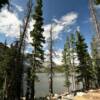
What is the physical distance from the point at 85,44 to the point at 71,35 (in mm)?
5897

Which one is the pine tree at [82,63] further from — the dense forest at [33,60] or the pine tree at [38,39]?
the pine tree at [38,39]

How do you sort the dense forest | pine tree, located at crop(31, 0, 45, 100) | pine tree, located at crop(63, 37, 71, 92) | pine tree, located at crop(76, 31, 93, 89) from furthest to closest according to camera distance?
pine tree, located at crop(63, 37, 71, 92) → pine tree, located at crop(76, 31, 93, 89) → pine tree, located at crop(31, 0, 45, 100) → the dense forest

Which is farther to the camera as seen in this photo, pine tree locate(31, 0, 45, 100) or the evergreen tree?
the evergreen tree

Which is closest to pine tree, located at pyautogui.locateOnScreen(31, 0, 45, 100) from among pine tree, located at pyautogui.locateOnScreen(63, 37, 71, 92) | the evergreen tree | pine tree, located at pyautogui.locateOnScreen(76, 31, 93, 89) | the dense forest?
the dense forest

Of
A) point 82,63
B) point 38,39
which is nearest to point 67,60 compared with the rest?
point 82,63

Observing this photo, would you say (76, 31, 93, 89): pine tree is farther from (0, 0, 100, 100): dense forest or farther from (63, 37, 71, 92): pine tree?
(63, 37, 71, 92): pine tree

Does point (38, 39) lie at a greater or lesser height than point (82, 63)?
greater

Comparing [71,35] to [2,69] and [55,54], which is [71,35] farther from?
[2,69]

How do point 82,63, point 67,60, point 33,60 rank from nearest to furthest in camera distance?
point 33,60, point 82,63, point 67,60

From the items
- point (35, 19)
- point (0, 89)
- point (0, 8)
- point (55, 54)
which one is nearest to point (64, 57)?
point (55, 54)

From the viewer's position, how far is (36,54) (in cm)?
3180

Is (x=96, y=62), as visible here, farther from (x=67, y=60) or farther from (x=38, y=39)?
(x=38, y=39)

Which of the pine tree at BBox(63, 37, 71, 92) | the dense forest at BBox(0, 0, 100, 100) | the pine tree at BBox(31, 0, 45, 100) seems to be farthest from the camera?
the pine tree at BBox(63, 37, 71, 92)

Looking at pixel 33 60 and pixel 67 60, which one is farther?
pixel 67 60
